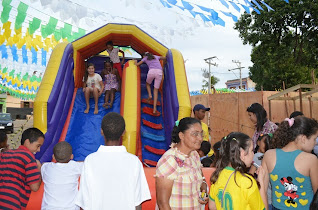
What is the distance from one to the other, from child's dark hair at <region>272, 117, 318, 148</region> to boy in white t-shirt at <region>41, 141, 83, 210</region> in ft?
5.67

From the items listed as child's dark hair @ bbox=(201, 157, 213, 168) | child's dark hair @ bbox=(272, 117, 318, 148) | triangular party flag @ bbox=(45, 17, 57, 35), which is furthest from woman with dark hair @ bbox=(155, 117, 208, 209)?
triangular party flag @ bbox=(45, 17, 57, 35)

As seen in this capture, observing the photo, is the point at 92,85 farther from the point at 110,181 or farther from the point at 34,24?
the point at 110,181

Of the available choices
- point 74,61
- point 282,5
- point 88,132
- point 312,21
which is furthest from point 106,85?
point 312,21

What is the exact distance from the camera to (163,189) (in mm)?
2182

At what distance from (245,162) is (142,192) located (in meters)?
0.72

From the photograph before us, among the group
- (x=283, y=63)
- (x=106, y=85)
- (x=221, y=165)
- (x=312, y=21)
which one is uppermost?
(x=312, y=21)

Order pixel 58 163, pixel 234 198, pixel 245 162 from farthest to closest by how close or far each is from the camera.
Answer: pixel 58 163, pixel 245 162, pixel 234 198

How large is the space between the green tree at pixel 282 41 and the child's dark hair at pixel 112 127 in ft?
53.4

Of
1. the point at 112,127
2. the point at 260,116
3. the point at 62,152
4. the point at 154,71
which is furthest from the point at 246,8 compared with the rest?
the point at 112,127

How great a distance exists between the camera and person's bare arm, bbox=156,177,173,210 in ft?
7.08

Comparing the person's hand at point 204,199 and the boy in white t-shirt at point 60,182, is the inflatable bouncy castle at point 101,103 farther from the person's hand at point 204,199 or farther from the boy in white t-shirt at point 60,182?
the person's hand at point 204,199

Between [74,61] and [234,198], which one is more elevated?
[74,61]

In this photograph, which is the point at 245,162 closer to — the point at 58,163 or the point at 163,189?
the point at 163,189

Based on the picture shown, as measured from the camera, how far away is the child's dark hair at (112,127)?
6.88ft
